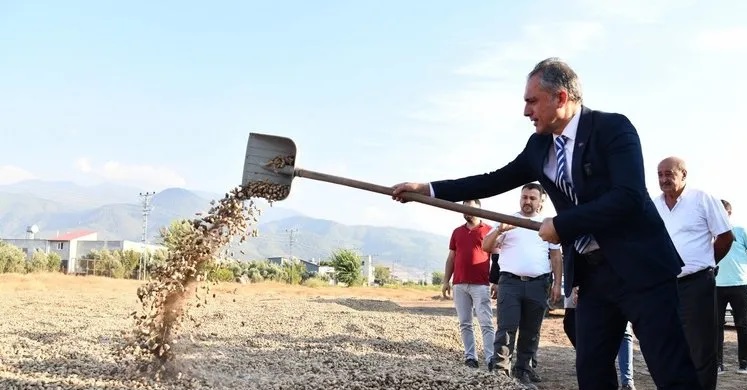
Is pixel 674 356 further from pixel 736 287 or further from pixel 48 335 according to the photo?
pixel 48 335

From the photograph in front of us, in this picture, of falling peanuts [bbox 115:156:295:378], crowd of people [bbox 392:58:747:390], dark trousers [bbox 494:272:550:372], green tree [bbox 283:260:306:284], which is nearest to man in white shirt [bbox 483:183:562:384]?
dark trousers [bbox 494:272:550:372]

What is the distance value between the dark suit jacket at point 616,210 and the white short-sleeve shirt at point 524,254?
345 cm

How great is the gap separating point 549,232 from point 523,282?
147 inches

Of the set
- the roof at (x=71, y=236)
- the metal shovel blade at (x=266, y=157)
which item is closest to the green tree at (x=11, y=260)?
the metal shovel blade at (x=266, y=157)

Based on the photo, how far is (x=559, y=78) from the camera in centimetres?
304

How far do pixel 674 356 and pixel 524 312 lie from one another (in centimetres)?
389

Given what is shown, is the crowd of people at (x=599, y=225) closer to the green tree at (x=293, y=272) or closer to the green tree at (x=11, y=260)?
the green tree at (x=11, y=260)

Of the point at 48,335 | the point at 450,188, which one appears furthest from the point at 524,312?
the point at 48,335

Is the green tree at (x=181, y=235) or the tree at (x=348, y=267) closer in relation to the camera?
the green tree at (x=181, y=235)

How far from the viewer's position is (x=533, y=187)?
6.64m

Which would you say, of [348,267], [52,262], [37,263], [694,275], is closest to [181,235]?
[694,275]

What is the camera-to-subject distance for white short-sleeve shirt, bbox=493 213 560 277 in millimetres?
6562

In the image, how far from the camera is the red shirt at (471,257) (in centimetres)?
705

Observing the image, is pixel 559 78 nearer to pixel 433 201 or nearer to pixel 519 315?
pixel 433 201
